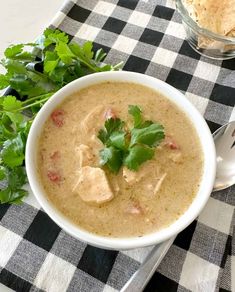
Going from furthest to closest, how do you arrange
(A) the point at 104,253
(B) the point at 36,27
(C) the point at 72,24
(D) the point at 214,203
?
(B) the point at 36,27
(C) the point at 72,24
(D) the point at 214,203
(A) the point at 104,253

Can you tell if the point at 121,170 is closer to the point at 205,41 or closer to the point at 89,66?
the point at 89,66

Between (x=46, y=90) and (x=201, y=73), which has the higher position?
(x=46, y=90)

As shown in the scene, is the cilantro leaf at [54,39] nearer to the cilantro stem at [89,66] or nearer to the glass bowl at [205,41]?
the cilantro stem at [89,66]

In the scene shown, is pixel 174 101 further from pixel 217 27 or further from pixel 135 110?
pixel 217 27

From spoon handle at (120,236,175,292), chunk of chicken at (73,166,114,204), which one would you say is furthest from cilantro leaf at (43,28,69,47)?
spoon handle at (120,236,175,292)

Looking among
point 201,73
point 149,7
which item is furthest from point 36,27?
point 201,73

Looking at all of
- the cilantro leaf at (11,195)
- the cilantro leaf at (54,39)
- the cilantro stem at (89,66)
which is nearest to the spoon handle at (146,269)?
the cilantro leaf at (11,195)
